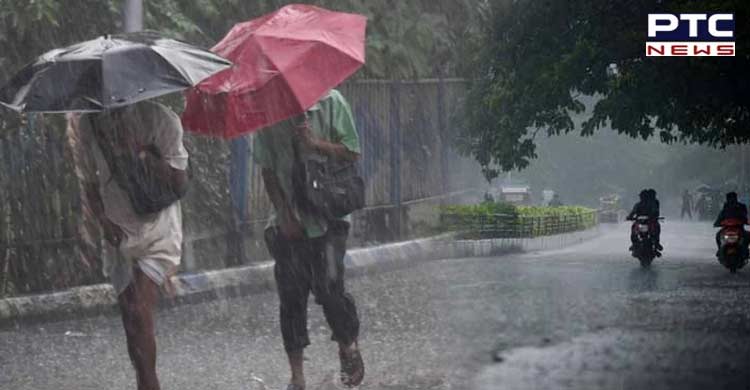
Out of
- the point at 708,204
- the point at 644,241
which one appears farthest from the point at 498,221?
the point at 708,204

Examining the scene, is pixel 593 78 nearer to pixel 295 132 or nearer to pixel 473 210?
pixel 473 210

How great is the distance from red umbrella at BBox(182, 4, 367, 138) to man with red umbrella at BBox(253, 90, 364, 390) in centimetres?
12

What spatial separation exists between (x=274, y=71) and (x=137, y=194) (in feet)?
3.22

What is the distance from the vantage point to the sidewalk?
376 inches

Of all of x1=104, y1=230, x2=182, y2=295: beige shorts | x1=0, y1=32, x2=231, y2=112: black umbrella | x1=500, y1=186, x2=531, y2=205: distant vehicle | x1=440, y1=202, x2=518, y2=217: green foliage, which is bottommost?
x1=500, y1=186, x2=531, y2=205: distant vehicle

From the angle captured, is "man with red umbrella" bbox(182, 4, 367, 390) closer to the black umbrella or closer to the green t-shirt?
the green t-shirt

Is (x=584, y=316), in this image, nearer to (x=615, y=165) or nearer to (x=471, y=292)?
(x=471, y=292)

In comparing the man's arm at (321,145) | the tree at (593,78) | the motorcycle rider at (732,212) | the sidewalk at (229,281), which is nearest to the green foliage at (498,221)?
the sidewalk at (229,281)

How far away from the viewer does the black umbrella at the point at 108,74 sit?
5.46 meters

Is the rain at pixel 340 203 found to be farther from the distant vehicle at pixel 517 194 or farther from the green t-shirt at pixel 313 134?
the distant vehicle at pixel 517 194

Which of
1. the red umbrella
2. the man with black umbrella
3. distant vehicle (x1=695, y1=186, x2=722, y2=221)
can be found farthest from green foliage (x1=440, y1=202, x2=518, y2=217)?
distant vehicle (x1=695, y1=186, x2=722, y2=221)

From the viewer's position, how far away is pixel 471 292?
451 inches

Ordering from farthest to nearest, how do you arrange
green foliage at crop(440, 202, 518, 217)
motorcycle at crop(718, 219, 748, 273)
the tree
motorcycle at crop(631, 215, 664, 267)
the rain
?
green foliage at crop(440, 202, 518, 217), motorcycle at crop(631, 215, 664, 267), motorcycle at crop(718, 219, 748, 273), the tree, the rain

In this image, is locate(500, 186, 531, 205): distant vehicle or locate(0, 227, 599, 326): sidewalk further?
locate(500, 186, 531, 205): distant vehicle
